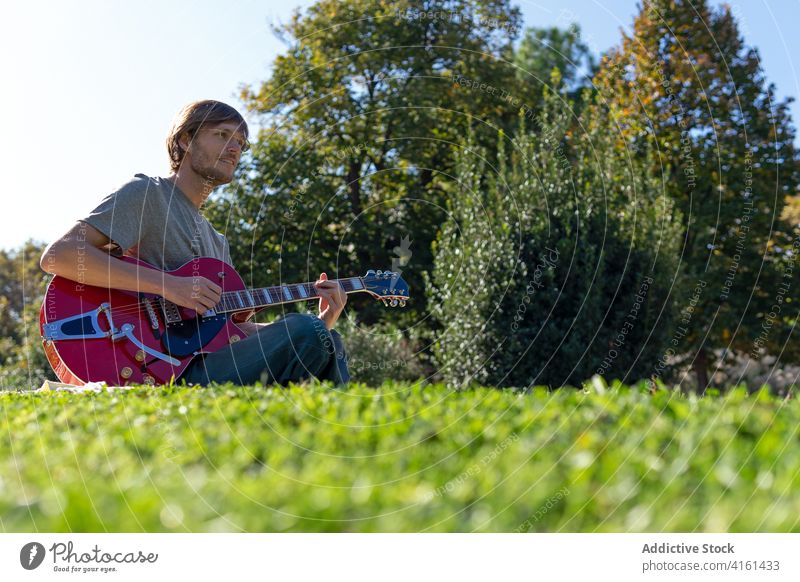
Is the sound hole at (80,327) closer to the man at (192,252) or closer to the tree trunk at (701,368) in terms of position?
the man at (192,252)

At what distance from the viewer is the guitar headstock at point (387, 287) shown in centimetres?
707

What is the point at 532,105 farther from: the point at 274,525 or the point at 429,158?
the point at 274,525

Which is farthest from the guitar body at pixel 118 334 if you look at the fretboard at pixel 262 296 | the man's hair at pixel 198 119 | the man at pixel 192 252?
the man's hair at pixel 198 119

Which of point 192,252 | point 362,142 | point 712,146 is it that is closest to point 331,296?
point 192,252

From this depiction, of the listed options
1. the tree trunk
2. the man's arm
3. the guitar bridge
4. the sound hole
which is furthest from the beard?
the tree trunk

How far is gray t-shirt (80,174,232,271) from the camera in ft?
17.3

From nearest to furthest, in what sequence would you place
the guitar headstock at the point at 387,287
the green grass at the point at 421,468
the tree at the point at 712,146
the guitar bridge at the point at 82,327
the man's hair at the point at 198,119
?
the green grass at the point at 421,468
the guitar bridge at the point at 82,327
the man's hair at the point at 198,119
the guitar headstock at the point at 387,287
the tree at the point at 712,146

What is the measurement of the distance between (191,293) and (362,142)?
43.3 feet

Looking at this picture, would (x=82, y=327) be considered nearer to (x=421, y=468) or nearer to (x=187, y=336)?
(x=187, y=336)

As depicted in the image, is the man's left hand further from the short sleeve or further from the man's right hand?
the short sleeve

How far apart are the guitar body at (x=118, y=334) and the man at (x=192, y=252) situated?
5.8 inches

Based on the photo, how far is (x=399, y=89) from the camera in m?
18.2
